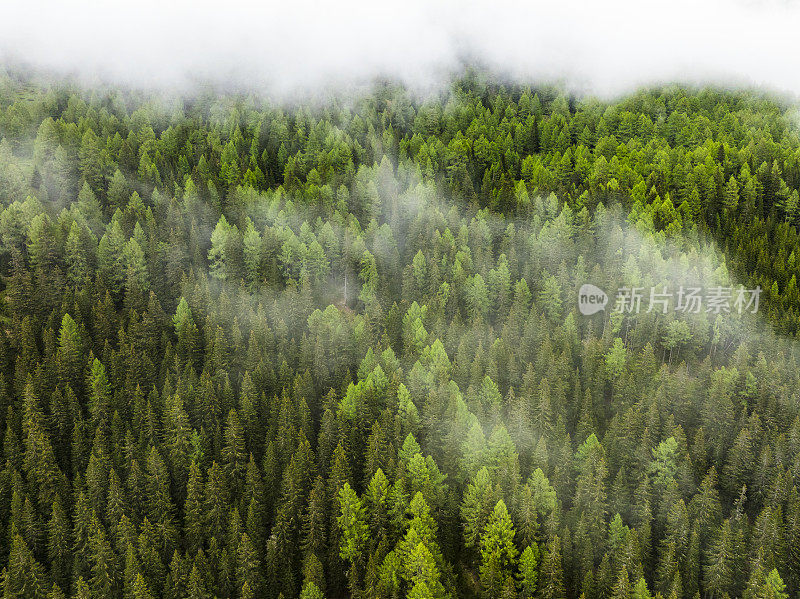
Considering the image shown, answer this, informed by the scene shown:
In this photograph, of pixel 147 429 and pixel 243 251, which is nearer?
pixel 147 429

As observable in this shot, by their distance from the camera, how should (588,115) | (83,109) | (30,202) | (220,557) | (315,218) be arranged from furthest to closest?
(588,115) < (83,109) < (315,218) < (30,202) < (220,557)

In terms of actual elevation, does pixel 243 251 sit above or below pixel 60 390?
above

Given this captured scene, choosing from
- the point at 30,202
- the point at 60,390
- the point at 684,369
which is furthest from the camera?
the point at 30,202

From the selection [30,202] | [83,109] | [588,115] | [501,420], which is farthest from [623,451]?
[83,109]

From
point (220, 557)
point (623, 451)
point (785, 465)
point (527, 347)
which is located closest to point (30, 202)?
point (220, 557)

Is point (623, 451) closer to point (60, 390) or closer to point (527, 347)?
point (527, 347)

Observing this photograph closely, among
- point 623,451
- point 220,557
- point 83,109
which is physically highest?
point 83,109
